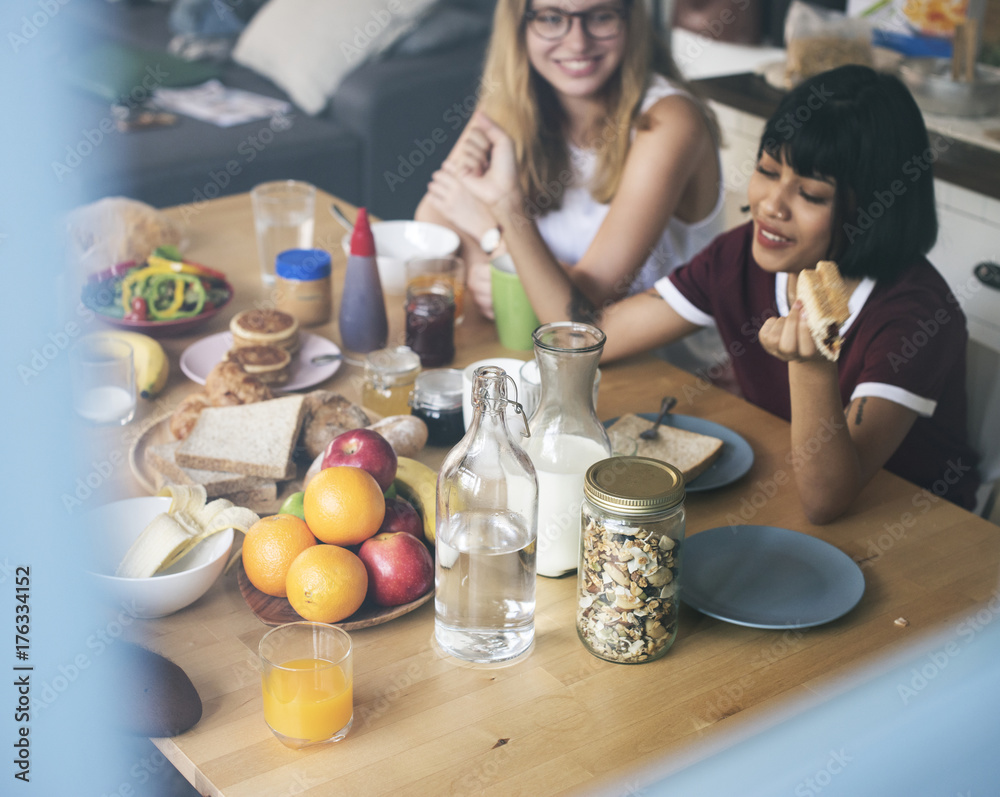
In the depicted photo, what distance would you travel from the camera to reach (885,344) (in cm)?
119

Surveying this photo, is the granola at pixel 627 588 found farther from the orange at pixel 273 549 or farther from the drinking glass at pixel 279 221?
the drinking glass at pixel 279 221

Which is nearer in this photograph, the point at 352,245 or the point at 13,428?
the point at 13,428

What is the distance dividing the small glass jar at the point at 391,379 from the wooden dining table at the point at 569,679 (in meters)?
0.32

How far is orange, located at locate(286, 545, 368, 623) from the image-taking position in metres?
0.85

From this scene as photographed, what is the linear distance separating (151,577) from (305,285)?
0.71 metres

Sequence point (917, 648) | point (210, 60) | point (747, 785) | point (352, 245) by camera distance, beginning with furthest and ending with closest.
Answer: point (210, 60)
point (352, 245)
point (917, 648)
point (747, 785)

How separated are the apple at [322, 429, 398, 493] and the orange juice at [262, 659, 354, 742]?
0.80 feet

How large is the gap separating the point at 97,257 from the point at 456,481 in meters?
1.04

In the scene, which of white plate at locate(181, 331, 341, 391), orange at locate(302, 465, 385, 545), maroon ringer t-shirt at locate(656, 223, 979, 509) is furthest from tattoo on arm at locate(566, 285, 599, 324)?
orange at locate(302, 465, 385, 545)

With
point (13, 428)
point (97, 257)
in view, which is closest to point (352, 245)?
point (97, 257)

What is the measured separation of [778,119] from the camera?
1255 mm

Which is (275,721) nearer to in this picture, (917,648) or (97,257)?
(917,648)

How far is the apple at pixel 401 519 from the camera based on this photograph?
0.93m

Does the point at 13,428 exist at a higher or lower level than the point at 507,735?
higher
